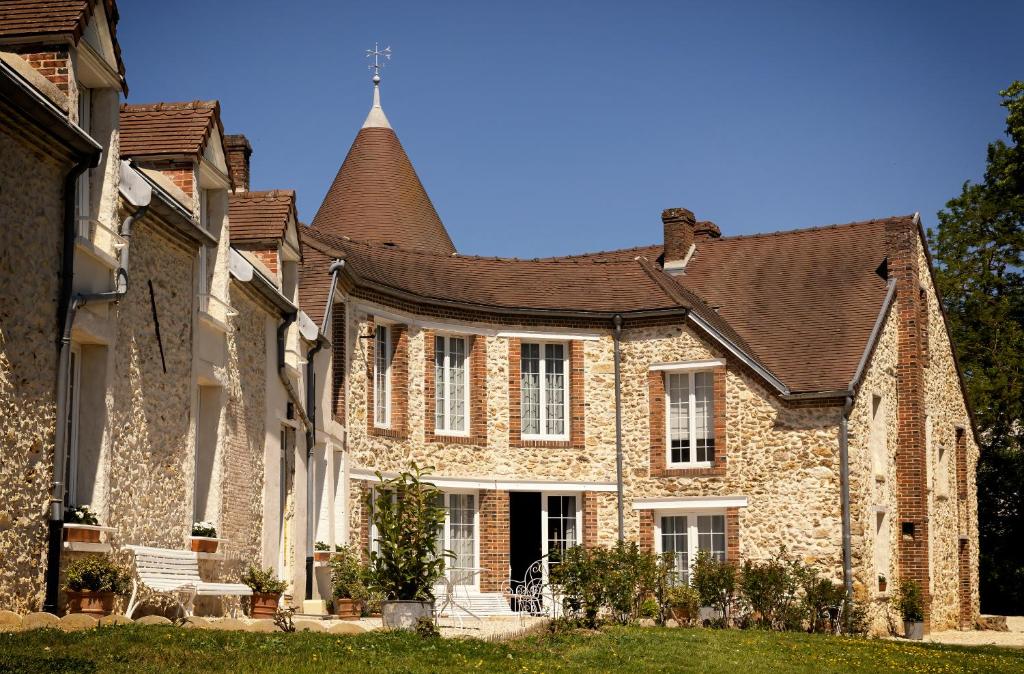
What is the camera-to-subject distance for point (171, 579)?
13.4 meters

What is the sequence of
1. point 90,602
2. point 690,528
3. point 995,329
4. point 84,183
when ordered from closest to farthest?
1. point 90,602
2. point 84,183
3. point 690,528
4. point 995,329

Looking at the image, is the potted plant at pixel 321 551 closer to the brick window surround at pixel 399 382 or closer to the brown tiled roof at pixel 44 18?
the brick window surround at pixel 399 382

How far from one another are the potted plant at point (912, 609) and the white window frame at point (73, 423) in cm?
1858

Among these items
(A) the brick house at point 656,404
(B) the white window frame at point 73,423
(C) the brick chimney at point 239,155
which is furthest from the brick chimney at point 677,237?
(B) the white window frame at point 73,423

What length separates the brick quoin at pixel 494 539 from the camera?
84.4ft

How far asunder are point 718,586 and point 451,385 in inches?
244

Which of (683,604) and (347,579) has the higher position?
(347,579)

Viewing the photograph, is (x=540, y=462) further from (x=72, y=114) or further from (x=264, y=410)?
(x=72, y=114)

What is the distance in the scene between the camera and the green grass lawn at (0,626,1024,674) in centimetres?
952

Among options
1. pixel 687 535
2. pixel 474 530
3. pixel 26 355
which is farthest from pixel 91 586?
pixel 687 535

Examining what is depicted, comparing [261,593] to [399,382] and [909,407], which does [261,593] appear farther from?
[909,407]

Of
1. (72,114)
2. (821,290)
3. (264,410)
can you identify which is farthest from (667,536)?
(72,114)

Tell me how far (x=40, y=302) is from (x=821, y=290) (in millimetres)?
20482

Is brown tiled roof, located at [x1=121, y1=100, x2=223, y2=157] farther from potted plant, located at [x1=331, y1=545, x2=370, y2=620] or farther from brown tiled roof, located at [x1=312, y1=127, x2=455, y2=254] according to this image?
brown tiled roof, located at [x1=312, y1=127, x2=455, y2=254]
